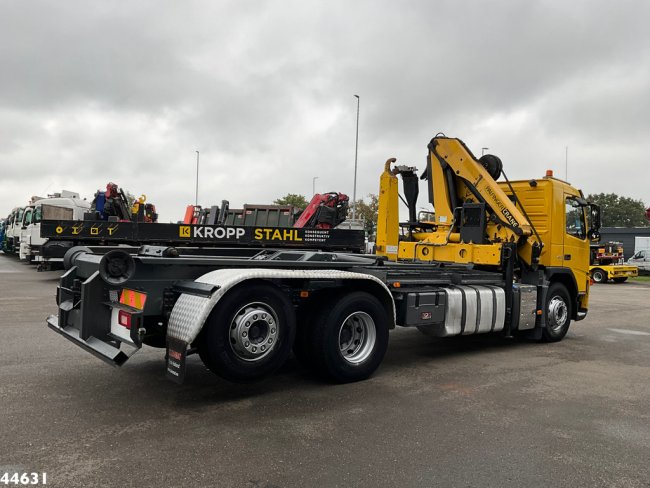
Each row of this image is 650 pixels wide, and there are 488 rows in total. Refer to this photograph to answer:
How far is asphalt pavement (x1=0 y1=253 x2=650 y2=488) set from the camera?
349 centimetres

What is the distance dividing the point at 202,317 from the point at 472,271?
465cm

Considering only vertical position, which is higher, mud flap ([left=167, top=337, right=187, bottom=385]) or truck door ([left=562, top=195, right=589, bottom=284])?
truck door ([left=562, top=195, right=589, bottom=284])

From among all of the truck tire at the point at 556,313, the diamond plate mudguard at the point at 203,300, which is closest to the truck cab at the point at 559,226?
the truck tire at the point at 556,313

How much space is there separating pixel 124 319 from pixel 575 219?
295 inches

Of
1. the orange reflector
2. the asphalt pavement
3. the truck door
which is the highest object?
the truck door

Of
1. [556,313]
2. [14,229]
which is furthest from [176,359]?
[14,229]

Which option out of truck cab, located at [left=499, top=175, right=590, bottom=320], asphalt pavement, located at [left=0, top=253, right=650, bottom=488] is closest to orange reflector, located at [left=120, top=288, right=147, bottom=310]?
asphalt pavement, located at [left=0, top=253, right=650, bottom=488]

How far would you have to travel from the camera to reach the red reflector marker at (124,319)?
4.55m

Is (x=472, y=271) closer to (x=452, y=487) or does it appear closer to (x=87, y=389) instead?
(x=452, y=487)

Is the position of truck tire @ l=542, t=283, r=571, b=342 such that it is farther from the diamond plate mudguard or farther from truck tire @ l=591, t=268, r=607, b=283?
truck tire @ l=591, t=268, r=607, b=283

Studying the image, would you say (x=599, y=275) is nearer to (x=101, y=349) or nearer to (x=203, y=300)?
(x=203, y=300)

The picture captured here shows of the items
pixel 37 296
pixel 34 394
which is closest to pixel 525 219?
pixel 34 394

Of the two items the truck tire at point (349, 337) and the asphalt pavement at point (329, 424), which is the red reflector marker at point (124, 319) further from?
the truck tire at point (349, 337)

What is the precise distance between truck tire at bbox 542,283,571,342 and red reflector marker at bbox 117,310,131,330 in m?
6.53
